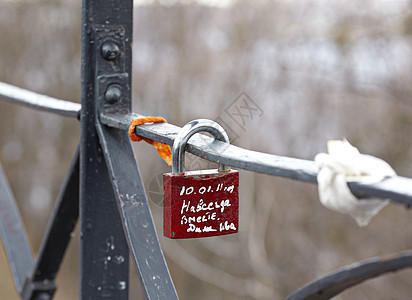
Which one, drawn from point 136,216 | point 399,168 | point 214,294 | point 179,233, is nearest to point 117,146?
point 136,216

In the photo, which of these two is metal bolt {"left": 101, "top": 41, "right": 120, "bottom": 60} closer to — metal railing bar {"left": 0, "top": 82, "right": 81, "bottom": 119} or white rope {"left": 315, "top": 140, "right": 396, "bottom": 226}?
metal railing bar {"left": 0, "top": 82, "right": 81, "bottom": 119}

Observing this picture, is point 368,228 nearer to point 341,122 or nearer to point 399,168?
point 399,168

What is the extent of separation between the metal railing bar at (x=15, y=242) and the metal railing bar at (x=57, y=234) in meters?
0.09

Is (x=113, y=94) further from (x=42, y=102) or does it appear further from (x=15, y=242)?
(x=15, y=242)

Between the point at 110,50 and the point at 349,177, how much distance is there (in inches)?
22.6

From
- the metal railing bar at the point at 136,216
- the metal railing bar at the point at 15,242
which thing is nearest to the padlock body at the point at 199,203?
the metal railing bar at the point at 136,216

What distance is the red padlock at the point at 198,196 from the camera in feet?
2.17

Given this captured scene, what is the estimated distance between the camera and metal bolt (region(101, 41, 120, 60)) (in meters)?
0.92

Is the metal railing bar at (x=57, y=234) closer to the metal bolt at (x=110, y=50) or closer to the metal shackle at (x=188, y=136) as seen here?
the metal bolt at (x=110, y=50)

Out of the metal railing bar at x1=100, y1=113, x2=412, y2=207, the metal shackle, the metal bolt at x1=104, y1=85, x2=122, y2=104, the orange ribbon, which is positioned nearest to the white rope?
the metal railing bar at x1=100, y1=113, x2=412, y2=207

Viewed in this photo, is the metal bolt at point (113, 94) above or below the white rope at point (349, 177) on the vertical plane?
above

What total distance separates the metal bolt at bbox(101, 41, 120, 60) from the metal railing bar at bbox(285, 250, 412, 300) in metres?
0.54

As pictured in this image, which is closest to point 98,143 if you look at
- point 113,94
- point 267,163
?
point 113,94

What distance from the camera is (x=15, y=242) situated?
1337mm
